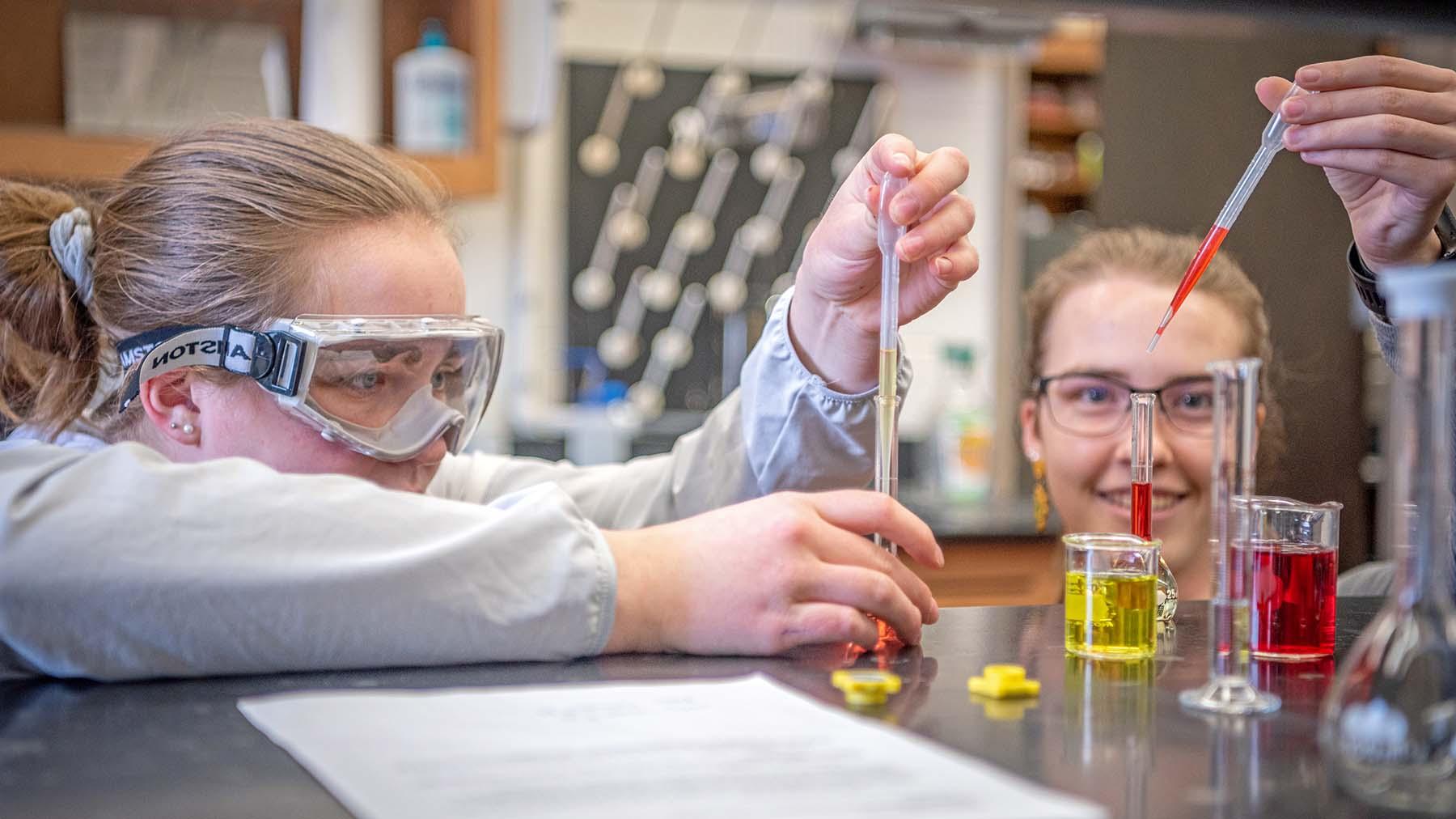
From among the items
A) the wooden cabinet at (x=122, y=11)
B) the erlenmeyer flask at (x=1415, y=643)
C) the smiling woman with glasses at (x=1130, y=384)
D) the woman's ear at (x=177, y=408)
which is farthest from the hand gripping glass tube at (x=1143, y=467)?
the wooden cabinet at (x=122, y=11)

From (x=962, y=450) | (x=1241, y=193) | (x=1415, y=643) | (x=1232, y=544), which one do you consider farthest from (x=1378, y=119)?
(x=962, y=450)

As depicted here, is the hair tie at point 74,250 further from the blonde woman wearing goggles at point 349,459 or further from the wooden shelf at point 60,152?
the wooden shelf at point 60,152

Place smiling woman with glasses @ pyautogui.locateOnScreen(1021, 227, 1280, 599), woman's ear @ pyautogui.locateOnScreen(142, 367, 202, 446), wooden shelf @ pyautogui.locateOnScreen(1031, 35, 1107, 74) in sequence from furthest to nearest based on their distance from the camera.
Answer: wooden shelf @ pyautogui.locateOnScreen(1031, 35, 1107, 74), smiling woman with glasses @ pyautogui.locateOnScreen(1021, 227, 1280, 599), woman's ear @ pyautogui.locateOnScreen(142, 367, 202, 446)

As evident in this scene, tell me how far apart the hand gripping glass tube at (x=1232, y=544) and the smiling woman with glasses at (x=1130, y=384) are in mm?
747

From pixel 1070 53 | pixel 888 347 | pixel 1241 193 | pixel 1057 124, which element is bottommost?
pixel 888 347

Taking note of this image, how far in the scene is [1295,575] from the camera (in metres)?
0.85

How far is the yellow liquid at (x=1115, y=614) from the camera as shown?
33.9 inches

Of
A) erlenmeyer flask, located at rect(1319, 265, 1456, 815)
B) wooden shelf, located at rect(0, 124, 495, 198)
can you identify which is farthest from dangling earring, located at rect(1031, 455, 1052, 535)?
wooden shelf, located at rect(0, 124, 495, 198)

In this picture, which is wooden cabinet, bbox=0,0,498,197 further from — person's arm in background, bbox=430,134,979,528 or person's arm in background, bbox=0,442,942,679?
person's arm in background, bbox=0,442,942,679

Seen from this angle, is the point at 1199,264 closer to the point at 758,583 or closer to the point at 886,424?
the point at 886,424

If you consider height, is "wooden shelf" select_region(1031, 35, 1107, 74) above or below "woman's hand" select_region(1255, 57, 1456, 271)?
above

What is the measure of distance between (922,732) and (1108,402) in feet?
3.25

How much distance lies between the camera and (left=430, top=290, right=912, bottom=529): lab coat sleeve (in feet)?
4.23

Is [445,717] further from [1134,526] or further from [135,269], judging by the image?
[135,269]
